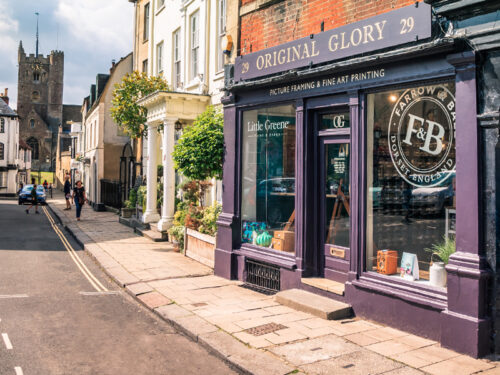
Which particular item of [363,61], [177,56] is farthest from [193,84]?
[363,61]

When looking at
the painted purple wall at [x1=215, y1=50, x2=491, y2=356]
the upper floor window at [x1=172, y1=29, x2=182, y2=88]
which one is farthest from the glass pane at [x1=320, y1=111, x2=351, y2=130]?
the upper floor window at [x1=172, y1=29, x2=182, y2=88]

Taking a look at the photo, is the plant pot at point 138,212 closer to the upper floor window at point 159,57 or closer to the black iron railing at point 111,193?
the upper floor window at point 159,57

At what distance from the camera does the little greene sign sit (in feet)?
19.2

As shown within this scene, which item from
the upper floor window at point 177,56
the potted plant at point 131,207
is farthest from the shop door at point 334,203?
the potted plant at point 131,207

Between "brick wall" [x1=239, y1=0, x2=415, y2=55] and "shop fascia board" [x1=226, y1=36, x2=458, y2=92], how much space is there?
2.27ft

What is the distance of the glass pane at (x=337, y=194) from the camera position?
7.29 metres

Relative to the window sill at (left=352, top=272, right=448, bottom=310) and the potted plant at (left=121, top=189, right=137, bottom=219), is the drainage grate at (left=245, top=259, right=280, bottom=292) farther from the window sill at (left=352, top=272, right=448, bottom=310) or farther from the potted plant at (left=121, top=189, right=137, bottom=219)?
the potted plant at (left=121, top=189, right=137, bottom=219)

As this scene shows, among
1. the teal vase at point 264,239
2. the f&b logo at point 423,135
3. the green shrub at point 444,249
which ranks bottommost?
the teal vase at point 264,239

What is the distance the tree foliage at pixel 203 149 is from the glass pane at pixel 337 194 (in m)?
3.00

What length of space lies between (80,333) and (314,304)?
3.15 m

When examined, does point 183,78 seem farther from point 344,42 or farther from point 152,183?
point 344,42

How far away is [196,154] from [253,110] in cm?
173

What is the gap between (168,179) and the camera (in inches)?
560

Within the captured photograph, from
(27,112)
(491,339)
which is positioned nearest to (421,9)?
(491,339)
